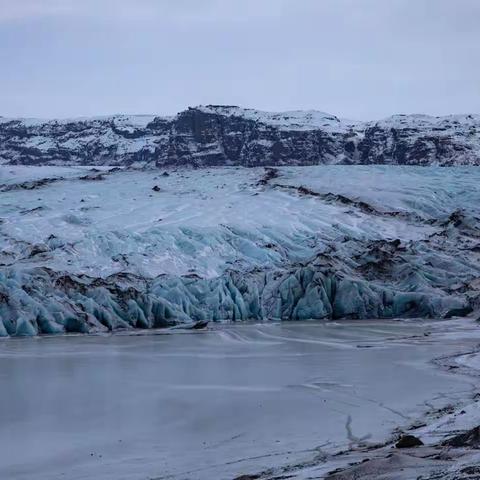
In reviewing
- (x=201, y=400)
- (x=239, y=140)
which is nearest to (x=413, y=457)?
(x=201, y=400)

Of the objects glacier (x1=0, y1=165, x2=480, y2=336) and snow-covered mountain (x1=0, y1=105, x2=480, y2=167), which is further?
snow-covered mountain (x1=0, y1=105, x2=480, y2=167)

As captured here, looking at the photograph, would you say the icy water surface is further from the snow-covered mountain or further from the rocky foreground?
the snow-covered mountain

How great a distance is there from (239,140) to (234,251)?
44.5 m

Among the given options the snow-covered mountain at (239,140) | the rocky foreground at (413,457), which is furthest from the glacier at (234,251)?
the snow-covered mountain at (239,140)

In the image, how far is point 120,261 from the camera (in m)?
24.2

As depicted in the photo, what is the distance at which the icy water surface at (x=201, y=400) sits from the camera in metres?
6.72

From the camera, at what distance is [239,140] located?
2753 inches

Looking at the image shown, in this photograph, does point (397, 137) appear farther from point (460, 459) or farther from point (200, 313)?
point (460, 459)

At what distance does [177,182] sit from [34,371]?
26.8 meters

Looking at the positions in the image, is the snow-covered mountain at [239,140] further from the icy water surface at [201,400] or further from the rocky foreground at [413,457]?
the rocky foreground at [413,457]

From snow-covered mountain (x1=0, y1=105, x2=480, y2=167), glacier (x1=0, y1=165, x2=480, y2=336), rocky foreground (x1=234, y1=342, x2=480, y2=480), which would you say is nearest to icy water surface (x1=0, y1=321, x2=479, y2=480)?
rocky foreground (x1=234, y1=342, x2=480, y2=480)

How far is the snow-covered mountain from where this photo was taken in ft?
206

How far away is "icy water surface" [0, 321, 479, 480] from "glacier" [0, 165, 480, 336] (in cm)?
355

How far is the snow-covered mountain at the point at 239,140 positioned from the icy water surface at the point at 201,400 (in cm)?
4542
